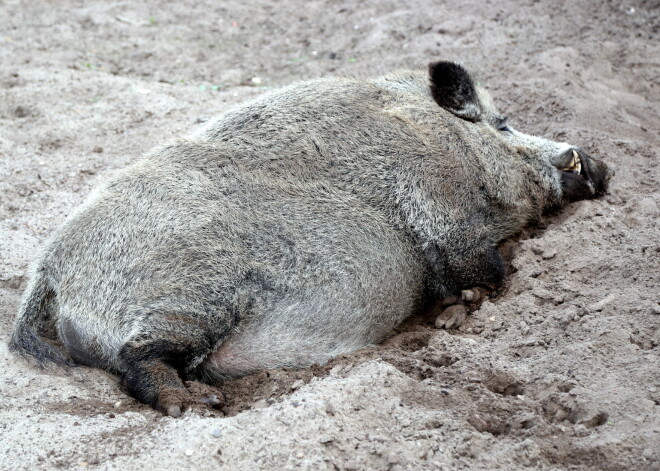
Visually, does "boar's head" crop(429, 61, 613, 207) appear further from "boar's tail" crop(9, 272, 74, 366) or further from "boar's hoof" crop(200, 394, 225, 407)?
"boar's tail" crop(9, 272, 74, 366)

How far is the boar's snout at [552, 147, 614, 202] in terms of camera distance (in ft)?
16.6

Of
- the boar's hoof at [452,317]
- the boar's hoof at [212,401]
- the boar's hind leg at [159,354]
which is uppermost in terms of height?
the boar's hind leg at [159,354]

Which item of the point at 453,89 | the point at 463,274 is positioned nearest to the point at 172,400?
the point at 463,274

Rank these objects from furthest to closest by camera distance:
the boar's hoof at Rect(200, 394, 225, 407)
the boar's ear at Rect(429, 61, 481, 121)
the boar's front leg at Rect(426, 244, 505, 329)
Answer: the boar's ear at Rect(429, 61, 481, 121) → the boar's front leg at Rect(426, 244, 505, 329) → the boar's hoof at Rect(200, 394, 225, 407)

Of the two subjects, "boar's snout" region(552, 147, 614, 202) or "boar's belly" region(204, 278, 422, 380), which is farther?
"boar's snout" region(552, 147, 614, 202)

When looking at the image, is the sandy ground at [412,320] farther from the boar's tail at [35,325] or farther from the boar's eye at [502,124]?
the boar's eye at [502,124]

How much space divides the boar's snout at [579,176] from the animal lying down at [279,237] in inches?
13.5

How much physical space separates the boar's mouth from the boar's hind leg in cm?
272

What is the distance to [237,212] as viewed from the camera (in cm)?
406

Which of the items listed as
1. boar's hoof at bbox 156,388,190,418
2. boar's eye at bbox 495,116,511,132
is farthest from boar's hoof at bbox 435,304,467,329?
boar's hoof at bbox 156,388,190,418

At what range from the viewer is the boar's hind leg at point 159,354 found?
12.1 ft

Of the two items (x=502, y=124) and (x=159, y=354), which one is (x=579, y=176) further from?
(x=159, y=354)

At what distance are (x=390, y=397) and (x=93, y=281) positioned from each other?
65.6 inches

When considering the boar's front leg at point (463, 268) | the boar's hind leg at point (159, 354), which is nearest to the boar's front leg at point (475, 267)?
the boar's front leg at point (463, 268)
